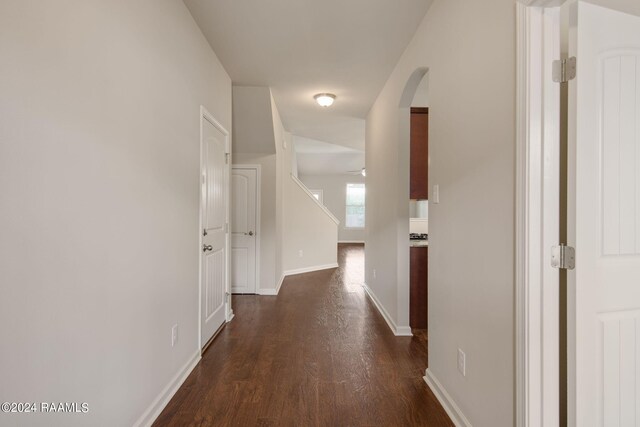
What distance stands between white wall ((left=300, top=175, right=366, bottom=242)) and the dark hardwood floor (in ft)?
27.3

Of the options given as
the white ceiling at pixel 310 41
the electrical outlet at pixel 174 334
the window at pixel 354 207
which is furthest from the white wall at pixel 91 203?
the window at pixel 354 207

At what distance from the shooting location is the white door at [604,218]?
119cm

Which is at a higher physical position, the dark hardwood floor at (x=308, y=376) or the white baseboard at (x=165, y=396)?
the white baseboard at (x=165, y=396)

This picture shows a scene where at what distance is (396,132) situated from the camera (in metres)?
3.16

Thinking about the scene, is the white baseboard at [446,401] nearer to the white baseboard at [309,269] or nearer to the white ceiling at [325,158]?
the white baseboard at [309,269]

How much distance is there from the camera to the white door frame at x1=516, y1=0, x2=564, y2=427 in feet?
4.08

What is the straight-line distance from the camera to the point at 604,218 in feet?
3.98

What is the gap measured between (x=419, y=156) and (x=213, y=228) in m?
2.15

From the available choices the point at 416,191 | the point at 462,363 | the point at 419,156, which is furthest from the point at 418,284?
the point at 462,363

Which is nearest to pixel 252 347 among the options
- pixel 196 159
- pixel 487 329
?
pixel 196 159

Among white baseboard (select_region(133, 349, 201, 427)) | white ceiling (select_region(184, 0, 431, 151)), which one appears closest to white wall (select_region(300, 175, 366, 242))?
white ceiling (select_region(184, 0, 431, 151))

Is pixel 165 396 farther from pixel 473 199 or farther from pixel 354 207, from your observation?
pixel 354 207

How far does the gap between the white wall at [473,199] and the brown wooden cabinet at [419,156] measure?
75cm

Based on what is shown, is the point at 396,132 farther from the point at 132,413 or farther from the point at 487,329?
the point at 132,413
